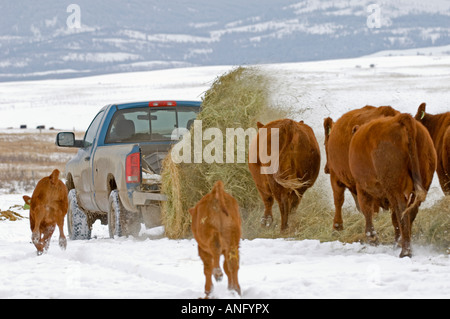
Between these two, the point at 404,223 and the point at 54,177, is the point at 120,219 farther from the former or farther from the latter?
the point at 404,223

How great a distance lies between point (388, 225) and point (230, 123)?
2658mm

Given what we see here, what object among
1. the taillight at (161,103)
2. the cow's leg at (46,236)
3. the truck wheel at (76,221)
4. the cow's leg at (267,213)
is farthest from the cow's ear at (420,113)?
the truck wheel at (76,221)

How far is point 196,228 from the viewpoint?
235 inches

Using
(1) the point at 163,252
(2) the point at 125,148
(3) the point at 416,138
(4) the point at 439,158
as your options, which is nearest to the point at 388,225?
(4) the point at 439,158

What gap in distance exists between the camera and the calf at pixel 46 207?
360 inches

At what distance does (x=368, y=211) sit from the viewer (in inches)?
325

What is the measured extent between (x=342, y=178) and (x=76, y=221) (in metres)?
5.38

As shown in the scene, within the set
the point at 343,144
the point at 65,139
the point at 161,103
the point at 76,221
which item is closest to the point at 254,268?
the point at 343,144

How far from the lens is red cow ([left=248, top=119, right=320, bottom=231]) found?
960cm

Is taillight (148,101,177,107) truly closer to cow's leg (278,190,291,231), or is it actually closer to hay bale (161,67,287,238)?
hay bale (161,67,287,238)

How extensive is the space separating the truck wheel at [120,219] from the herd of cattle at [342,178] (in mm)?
1774

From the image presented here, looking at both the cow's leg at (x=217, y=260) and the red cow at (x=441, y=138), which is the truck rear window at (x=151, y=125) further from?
the cow's leg at (x=217, y=260)
